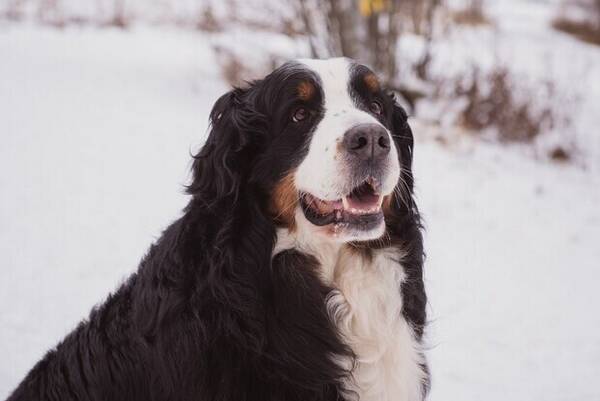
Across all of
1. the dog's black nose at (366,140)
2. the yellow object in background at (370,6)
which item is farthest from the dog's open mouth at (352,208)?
the yellow object in background at (370,6)

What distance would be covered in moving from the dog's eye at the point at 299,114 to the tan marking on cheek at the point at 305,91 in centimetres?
5

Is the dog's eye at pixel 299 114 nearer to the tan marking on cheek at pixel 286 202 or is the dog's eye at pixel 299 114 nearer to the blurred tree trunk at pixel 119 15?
the tan marking on cheek at pixel 286 202

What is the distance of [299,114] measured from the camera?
2471 mm

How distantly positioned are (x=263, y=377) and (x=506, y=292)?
3.10 m

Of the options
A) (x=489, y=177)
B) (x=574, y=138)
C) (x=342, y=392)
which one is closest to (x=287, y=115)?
(x=342, y=392)

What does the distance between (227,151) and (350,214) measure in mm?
569

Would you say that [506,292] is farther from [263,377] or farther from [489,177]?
[263,377]

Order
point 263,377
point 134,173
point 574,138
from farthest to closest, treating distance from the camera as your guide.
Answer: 1. point 574,138
2. point 134,173
3. point 263,377

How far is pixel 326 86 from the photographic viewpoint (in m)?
2.46

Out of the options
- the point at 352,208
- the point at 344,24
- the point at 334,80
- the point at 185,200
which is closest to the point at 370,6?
the point at 344,24

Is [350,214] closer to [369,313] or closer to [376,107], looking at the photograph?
[369,313]

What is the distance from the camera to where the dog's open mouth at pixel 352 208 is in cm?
231

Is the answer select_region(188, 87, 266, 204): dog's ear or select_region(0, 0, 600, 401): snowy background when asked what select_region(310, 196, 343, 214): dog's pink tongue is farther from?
select_region(0, 0, 600, 401): snowy background

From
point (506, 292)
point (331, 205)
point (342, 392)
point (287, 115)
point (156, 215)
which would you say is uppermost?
point (287, 115)
